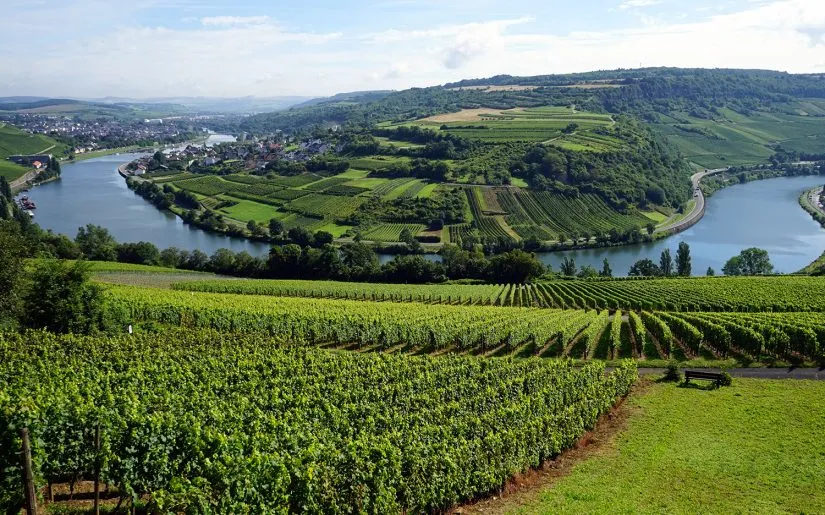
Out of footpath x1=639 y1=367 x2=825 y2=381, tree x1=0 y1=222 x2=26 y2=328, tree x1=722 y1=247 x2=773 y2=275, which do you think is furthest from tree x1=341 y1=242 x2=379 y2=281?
tree x1=722 y1=247 x2=773 y2=275

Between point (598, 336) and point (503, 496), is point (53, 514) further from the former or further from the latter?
point (598, 336)

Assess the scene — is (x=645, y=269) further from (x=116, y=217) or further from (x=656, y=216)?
(x=116, y=217)

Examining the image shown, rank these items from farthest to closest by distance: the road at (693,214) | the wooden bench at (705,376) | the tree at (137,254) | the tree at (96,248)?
the road at (693,214)
the tree at (137,254)
the tree at (96,248)
the wooden bench at (705,376)

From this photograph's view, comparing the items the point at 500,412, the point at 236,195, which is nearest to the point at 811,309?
the point at 500,412

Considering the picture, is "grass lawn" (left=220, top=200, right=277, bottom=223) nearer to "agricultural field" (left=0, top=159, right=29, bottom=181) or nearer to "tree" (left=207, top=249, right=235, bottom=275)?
"tree" (left=207, top=249, right=235, bottom=275)

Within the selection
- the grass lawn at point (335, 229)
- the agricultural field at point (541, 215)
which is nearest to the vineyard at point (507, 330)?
the grass lawn at point (335, 229)

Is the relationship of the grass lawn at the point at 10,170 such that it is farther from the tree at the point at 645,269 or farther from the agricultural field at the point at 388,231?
the tree at the point at 645,269

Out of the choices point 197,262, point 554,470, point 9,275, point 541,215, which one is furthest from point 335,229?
point 554,470
